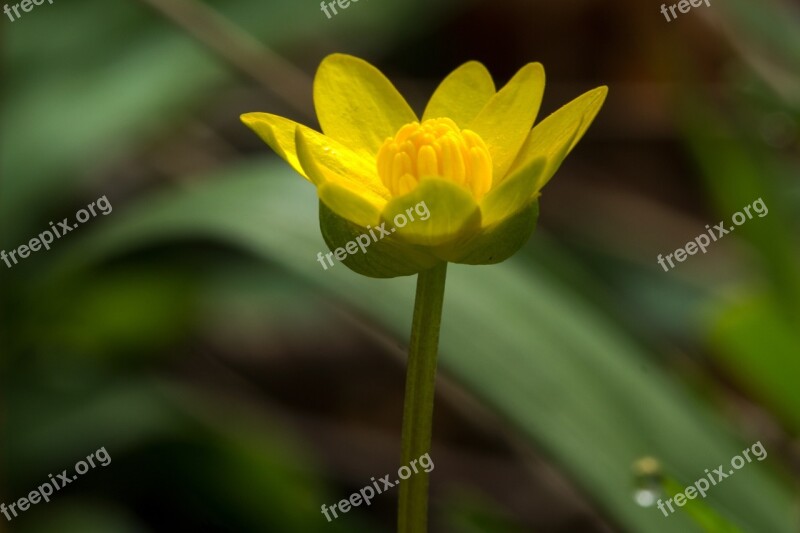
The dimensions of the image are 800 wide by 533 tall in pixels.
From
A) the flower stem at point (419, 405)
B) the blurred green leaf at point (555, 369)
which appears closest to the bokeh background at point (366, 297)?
the blurred green leaf at point (555, 369)

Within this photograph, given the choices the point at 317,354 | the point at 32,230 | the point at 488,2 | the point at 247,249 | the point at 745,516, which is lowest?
the point at 745,516

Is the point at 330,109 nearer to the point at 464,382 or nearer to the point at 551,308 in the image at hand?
the point at 464,382

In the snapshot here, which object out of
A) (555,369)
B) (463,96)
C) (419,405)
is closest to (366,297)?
(555,369)

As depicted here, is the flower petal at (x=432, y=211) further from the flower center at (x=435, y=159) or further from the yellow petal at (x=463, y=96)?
the yellow petal at (x=463, y=96)

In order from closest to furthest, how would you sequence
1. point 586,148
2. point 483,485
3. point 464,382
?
point 464,382 → point 483,485 → point 586,148

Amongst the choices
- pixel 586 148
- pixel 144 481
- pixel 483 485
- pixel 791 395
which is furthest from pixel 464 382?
pixel 586 148

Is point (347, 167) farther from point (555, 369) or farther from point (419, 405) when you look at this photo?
point (555, 369)
